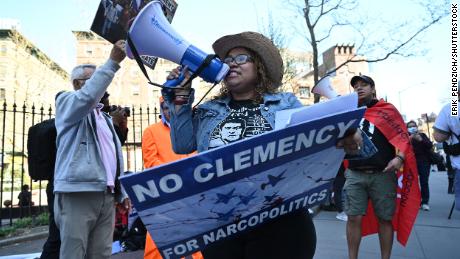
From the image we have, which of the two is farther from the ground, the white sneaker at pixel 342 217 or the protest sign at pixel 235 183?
the protest sign at pixel 235 183

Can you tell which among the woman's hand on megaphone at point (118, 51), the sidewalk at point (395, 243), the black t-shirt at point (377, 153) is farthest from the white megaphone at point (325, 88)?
the sidewalk at point (395, 243)

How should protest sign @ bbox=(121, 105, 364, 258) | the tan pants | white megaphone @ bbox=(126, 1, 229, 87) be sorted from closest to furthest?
1. protest sign @ bbox=(121, 105, 364, 258)
2. white megaphone @ bbox=(126, 1, 229, 87)
3. the tan pants

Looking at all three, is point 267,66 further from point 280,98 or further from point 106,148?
point 106,148

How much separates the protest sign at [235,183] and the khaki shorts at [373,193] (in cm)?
213

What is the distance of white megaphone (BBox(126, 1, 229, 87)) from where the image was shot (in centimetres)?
155

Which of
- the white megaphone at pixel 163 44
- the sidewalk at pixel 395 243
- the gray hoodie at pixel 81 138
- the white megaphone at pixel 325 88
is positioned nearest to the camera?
the white megaphone at pixel 163 44

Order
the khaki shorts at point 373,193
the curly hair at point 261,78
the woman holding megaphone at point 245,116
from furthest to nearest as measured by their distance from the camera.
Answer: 1. the khaki shorts at point 373,193
2. the curly hair at point 261,78
3. the woman holding megaphone at point 245,116

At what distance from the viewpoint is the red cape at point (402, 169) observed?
3.53 metres

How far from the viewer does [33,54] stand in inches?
950

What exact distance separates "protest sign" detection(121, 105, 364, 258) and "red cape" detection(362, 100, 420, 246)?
222 cm

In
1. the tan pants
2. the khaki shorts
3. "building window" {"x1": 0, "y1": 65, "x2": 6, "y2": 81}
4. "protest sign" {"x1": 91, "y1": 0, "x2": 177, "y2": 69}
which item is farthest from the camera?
"building window" {"x1": 0, "y1": 65, "x2": 6, "y2": 81}

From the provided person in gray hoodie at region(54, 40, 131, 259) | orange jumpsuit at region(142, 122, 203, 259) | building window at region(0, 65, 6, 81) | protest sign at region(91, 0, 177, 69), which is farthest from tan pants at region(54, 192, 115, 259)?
building window at region(0, 65, 6, 81)

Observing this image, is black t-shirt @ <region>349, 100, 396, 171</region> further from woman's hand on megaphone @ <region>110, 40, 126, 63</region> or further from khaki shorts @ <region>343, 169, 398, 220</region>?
woman's hand on megaphone @ <region>110, 40, 126, 63</region>

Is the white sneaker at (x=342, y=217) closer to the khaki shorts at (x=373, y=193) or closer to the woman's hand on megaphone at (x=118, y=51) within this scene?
the khaki shorts at (x=373, y=193)
